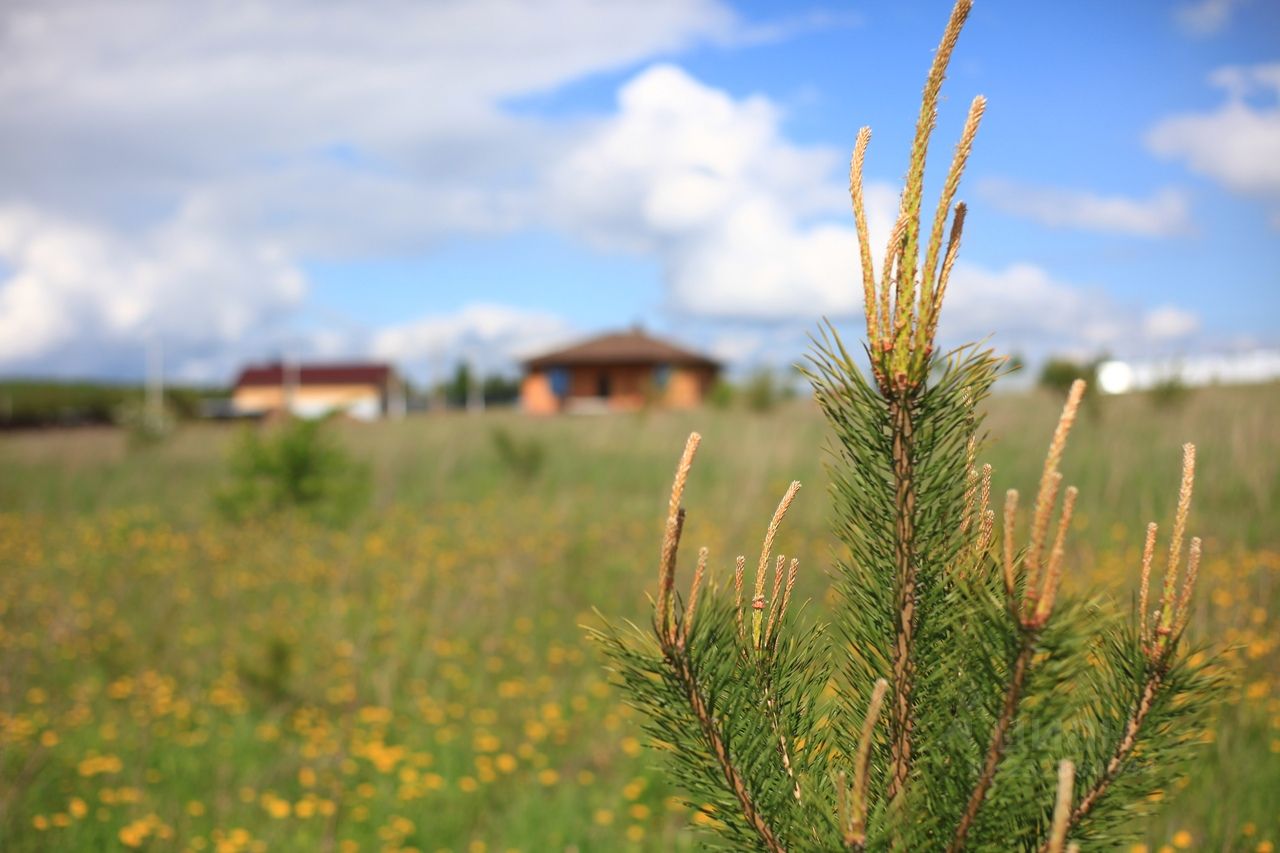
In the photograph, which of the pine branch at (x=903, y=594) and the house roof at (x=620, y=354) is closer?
the pine branch at (x=903, y=594)

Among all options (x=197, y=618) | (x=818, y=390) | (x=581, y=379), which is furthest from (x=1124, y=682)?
(x=581, y=379)

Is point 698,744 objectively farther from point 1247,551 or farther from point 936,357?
point 1247,551

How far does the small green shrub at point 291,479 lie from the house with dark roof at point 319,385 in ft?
133

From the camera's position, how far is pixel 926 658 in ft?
2.99

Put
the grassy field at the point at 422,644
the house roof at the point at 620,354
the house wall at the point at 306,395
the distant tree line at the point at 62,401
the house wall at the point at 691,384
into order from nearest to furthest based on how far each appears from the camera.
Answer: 1. the grassy field at the point at 422,644
2. the distant tree line at the point at 62,401
3. the house wall at the point at 691,384
4. the house roof at the point at 620,354
5. the house wall at the point at 306,395

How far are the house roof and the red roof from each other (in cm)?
1863

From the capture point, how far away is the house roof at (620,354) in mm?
36812

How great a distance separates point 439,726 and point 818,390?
4017mm

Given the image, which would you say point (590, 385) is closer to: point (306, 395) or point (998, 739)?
Result: point (306, 395)

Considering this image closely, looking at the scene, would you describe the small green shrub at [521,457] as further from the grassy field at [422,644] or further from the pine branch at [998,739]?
the pine branch at [998,739]

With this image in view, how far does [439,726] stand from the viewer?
4445 mm

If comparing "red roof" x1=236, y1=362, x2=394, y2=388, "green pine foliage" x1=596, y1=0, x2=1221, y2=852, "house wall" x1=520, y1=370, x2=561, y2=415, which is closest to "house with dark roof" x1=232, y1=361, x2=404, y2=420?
"red roof" x1=236, y1=362, x2=394, y2=388

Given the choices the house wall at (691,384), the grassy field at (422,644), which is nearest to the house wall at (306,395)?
the house wall at (691,384)

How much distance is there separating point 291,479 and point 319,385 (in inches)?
1830
